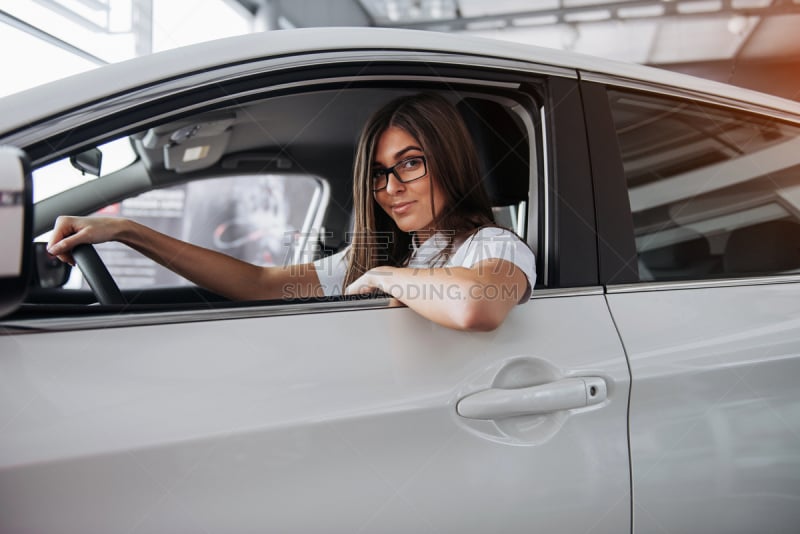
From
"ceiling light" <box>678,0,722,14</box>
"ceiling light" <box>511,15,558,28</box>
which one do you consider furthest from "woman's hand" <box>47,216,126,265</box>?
"ceiling light" <box>678,0,722,14</box>

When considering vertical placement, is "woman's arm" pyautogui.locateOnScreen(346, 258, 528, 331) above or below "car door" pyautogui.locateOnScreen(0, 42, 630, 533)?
above

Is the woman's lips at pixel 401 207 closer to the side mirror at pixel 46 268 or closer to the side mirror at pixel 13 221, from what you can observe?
the side mirror at pixel 46 268

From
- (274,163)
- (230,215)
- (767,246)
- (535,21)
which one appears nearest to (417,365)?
(767,246)

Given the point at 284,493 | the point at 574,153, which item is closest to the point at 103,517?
the point at 284,493

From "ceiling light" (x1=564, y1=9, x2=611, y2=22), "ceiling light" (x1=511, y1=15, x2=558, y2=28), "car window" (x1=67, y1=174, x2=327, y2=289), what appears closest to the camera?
"car window" (x1=67, y1=174, x2=327, y2=289)

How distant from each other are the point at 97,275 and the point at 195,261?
1.37 feet

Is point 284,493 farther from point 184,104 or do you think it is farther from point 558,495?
point 184,104

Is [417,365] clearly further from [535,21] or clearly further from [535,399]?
[535,21]

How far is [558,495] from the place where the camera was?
3.22ft

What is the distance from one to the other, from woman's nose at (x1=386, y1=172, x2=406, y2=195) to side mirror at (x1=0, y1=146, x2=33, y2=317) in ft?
2.98

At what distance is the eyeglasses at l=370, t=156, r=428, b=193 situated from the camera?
56.0 inches

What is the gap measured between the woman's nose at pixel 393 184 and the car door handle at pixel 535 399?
0.62m

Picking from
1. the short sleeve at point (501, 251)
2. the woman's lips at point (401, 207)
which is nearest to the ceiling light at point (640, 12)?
the woman's lips at point (401, 207)

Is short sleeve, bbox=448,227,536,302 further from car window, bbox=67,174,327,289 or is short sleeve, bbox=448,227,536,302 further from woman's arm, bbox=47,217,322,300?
car window, bbox=67,174,327,289
